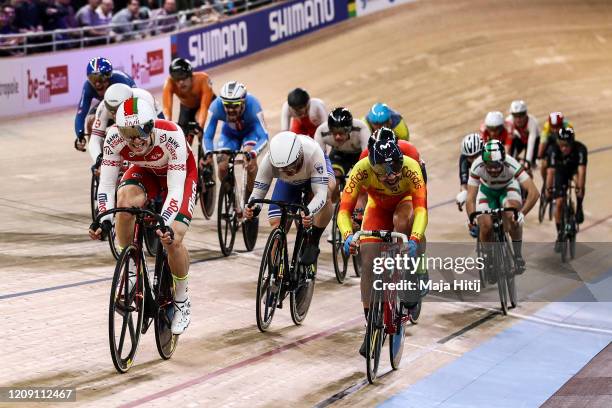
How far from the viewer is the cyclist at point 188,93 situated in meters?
9.05

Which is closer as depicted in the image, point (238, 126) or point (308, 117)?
point (238, 126)

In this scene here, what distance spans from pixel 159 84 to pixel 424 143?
15.4ft

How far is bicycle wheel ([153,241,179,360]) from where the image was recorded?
538cm

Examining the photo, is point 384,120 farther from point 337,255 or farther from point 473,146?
point 337,255

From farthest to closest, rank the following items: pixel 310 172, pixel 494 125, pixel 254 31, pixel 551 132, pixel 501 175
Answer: pixel 254 31, pixel 551 132, pixel 494 125, pixel 501 175, pixel 310 172

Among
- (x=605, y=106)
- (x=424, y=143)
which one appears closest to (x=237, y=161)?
(x=424, y=143)

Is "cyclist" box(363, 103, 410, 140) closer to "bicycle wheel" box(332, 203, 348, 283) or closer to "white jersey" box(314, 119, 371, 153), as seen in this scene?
"white jersey" box(314, 119, 371, 153)

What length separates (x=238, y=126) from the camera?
8336 mm

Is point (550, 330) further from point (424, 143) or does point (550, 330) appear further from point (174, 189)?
point (424, 143)

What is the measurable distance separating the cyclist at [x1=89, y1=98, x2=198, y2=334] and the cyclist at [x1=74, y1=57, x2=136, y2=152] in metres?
2.48

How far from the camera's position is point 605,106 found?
16.4m

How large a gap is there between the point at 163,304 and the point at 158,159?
76 centimetres

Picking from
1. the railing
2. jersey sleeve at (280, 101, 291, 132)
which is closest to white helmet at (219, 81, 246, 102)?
jersey sleeve at (280, 101, 291, 132)

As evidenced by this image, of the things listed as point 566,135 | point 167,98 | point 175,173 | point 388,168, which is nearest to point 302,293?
point 388,168
